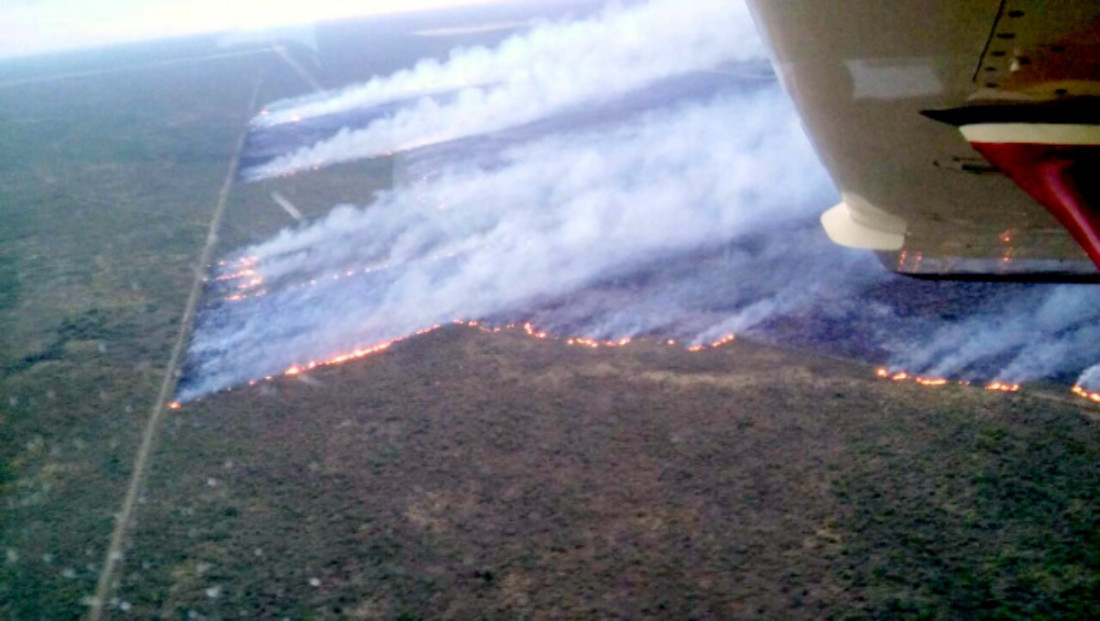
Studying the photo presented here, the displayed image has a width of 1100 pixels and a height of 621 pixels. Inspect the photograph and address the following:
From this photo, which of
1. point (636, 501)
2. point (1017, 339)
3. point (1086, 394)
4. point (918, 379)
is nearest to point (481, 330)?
point (636, 501)

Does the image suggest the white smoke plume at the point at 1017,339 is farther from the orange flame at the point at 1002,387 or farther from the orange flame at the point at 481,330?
the orange flame at the point at 481,330

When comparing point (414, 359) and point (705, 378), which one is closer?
point (705, 378)

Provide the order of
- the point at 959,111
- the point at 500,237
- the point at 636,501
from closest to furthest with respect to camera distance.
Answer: the point at 959,111 → the point at 636,501 → the point at 500,237

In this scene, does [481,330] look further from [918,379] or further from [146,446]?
[918,379]

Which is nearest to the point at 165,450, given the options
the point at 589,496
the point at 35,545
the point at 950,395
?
the point at 35,545

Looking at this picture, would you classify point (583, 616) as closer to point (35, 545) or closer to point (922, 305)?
point (35, 545)
